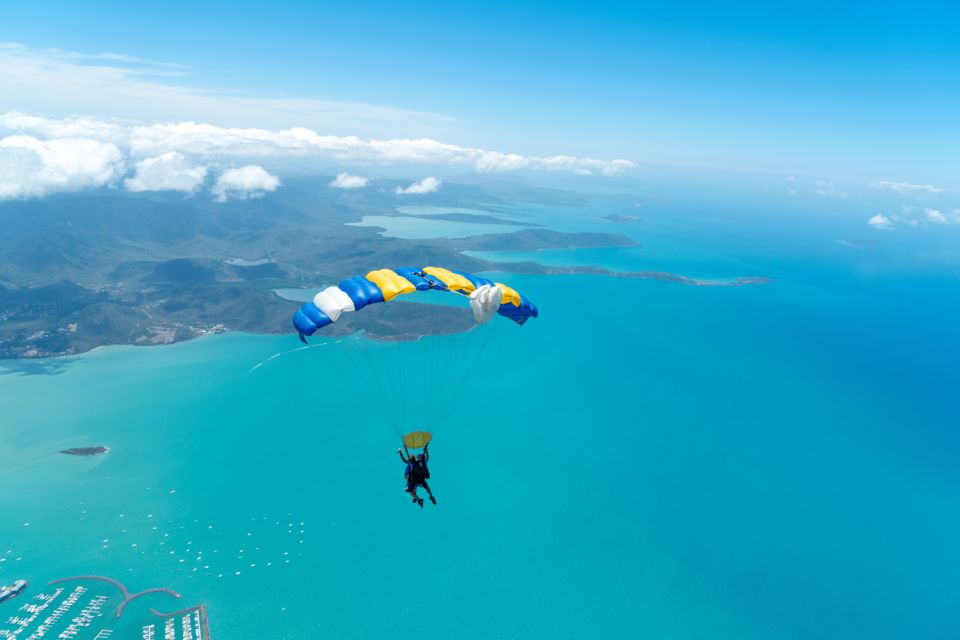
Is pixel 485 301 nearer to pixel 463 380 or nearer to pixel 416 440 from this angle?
pixel 416 440

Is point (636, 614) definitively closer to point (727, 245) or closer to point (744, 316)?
point (744, 316)

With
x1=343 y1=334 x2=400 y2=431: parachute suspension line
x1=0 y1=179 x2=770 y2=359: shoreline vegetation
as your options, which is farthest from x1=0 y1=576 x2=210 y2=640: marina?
x1=0 y1=179 x2=770 y2=359: shoreline vegetation

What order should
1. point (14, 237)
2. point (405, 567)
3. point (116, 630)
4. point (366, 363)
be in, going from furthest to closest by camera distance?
point (14, 237)
point (366, 363)
point (405, 567)
point (116, 630)

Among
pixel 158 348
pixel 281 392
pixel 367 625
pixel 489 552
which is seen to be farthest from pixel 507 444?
pixel 158 348

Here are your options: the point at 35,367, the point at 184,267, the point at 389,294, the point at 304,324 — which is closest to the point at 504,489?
the point at 389,294

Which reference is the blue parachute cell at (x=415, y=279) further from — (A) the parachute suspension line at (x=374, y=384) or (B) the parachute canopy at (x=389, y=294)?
(A) the parachute suspension line at (x=374, y=384)

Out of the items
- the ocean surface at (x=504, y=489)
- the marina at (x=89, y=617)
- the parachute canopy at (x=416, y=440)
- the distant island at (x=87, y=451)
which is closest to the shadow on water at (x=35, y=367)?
the ocean surface at (x=504, y=489)
